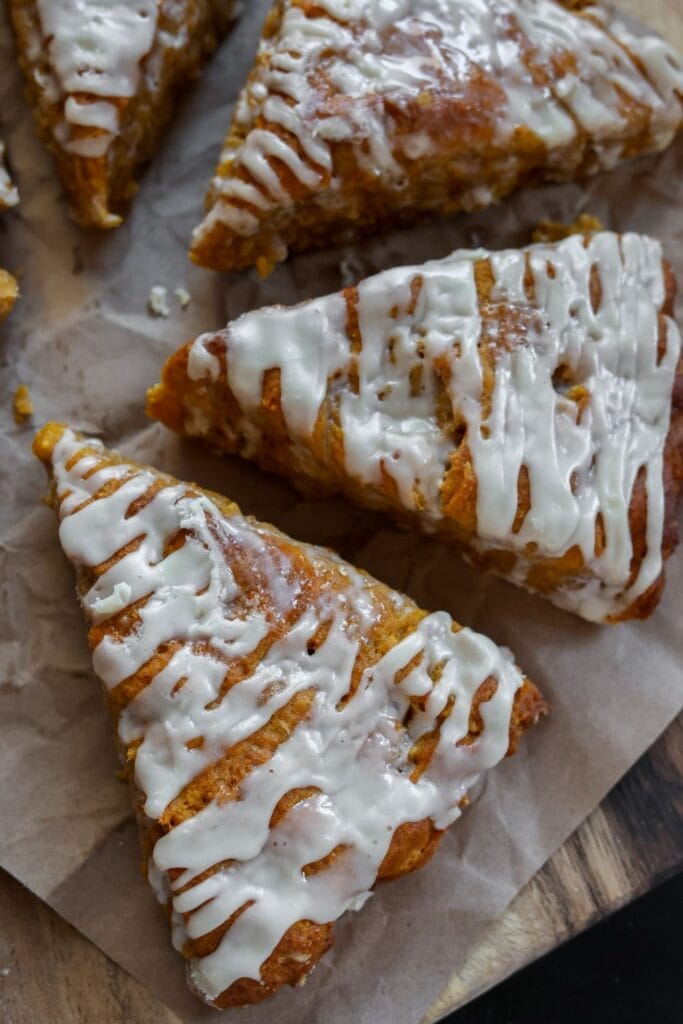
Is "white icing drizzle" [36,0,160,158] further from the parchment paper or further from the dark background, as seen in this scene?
the dark background

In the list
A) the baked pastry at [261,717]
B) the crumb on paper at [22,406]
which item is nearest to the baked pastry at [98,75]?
the crumb on paper at [22,406]

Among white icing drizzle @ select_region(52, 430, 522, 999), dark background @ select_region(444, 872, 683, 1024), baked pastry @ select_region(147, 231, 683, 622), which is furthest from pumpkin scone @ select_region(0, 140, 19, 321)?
dark background @ select_region(444, 872, 683, 1024)

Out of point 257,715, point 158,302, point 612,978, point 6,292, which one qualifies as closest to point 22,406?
point 6,292

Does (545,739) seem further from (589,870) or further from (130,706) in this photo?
(130,706)

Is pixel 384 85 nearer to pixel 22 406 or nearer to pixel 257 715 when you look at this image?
pixel 22 406

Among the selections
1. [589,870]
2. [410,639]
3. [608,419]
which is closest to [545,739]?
[589,870]

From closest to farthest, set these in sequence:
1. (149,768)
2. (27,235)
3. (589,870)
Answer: (149,768)
(589,870)
(27,235)
